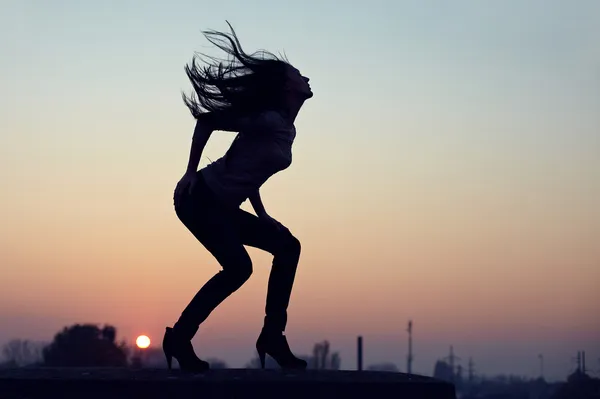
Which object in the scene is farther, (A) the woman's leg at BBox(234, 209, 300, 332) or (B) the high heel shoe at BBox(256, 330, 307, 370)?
(B) the high heel shoe at BBox(256, 330, 307, 370)

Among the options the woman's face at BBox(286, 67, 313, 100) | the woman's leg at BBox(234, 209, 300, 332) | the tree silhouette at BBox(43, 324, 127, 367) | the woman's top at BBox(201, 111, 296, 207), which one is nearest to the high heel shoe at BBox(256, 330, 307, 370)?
the woman's leg at BBox(234, 209, 300, 332)

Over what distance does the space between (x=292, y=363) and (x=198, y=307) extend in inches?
44.5

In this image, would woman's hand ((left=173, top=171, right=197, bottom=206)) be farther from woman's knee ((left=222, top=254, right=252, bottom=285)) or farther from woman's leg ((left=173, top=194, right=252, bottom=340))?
woman's knee ((left=222, top=254, right=252, bottom=285))

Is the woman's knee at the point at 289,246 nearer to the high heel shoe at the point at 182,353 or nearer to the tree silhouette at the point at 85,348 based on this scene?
the high heel shoe at the point at 182,353

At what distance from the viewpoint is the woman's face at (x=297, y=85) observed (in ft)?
34.1

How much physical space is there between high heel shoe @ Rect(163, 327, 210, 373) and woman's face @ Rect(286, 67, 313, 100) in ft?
8.00

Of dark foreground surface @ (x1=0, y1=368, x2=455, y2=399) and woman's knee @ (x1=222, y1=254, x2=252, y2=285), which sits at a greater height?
woman's knee @ (x1=222, y1=254, x2=252, y2=285)

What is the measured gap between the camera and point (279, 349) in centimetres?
1068

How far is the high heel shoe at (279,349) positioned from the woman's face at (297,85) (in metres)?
2.25

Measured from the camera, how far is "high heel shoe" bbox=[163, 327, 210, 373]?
32.9 ft

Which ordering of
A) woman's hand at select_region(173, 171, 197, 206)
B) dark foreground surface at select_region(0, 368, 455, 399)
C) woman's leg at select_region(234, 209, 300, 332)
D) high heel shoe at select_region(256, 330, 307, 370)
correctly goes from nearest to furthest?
1. dark foreground surface at select_region(0, 368, 455, 399)
2. woman's hand at select_region(173, 171, 197, 206)
3. woman's leg at select_region(234, 209, 300, 332)
4. high heel shoe at select_region(256, 330, 307, 370)

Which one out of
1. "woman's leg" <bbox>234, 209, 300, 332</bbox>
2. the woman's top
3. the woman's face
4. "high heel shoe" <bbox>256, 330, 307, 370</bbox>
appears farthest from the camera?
"high heel shoe" <bbox>256, 330, 307, 370</bbox>

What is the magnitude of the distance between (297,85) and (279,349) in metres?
2.47

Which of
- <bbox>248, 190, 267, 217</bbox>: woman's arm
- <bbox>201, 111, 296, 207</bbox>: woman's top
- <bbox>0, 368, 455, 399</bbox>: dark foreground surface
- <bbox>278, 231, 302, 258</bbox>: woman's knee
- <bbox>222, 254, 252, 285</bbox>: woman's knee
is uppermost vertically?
<bbox>201, 111, 296, 207</bbox>: woman's top
